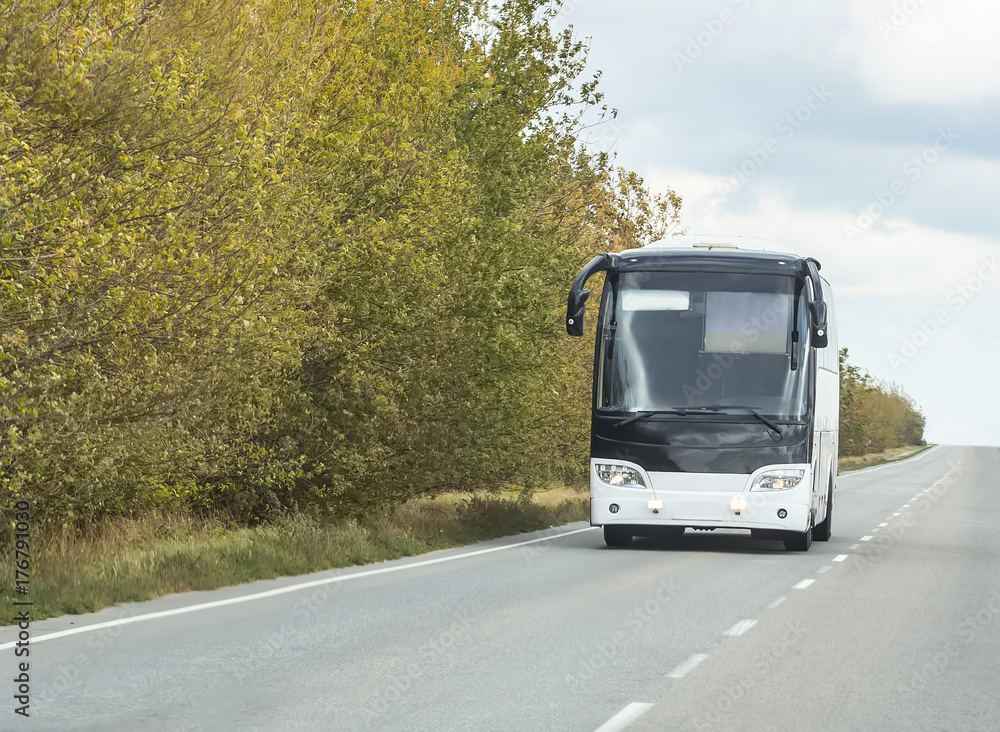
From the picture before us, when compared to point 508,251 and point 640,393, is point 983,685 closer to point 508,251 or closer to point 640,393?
point 640,393

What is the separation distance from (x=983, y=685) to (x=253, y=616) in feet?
18.5

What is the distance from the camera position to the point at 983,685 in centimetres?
934

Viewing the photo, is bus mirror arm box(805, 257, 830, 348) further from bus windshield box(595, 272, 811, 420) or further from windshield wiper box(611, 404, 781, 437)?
windshield wiper box(611, 404, 781, 437)

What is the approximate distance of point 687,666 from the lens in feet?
32.1

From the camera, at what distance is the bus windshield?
62.2 ft

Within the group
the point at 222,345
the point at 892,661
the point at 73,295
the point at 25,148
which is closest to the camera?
the point at 892,661

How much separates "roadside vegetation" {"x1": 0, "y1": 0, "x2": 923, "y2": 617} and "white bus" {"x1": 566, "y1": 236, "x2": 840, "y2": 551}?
2.67m

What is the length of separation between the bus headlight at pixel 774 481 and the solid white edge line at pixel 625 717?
35.0ft

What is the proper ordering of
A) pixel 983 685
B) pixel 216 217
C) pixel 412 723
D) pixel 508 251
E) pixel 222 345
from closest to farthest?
pixel 412 723 → pixel 983 685 → pixel 216 217 → pixel 222 345 → pixel 508 251

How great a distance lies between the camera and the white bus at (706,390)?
18.8 metres

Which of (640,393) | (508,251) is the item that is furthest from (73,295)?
(508,251)

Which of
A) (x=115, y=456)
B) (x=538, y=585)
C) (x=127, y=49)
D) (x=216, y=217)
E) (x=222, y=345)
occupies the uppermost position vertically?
(x=127, y=49)

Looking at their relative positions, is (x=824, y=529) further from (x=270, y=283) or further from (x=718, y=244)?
(x=270, y=283)

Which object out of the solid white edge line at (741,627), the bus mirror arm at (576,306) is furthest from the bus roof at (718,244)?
the solid white edge line at (741,627)
